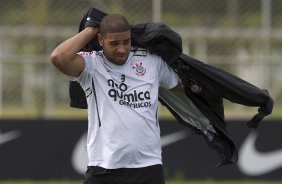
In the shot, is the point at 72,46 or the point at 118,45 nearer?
the point at 118,45

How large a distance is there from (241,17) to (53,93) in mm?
2833

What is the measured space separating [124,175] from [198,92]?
2.92 feet

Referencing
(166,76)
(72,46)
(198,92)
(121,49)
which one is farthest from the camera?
(198,92)

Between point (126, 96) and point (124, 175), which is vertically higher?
point (126, 96)

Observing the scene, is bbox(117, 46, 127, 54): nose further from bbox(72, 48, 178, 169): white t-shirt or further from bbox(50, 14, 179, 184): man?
bbox(72, 48, 178, 169): white t-shirt

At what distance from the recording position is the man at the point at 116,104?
548 centimetres

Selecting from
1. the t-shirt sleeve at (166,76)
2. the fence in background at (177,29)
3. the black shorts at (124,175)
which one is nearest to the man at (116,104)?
the black shorts at (124,175)

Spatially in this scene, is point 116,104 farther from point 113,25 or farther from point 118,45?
point 113,25

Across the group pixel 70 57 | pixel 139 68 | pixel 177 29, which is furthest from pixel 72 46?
pixel 177 29

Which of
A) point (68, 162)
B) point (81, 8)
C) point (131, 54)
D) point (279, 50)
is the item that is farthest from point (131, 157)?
point (279, 50)

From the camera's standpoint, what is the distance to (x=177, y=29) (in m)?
12.1

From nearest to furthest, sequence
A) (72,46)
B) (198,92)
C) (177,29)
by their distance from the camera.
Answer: (72,46), (198,92), (177,29)

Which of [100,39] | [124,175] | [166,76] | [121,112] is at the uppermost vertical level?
[100,39]

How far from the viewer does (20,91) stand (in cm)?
1304
